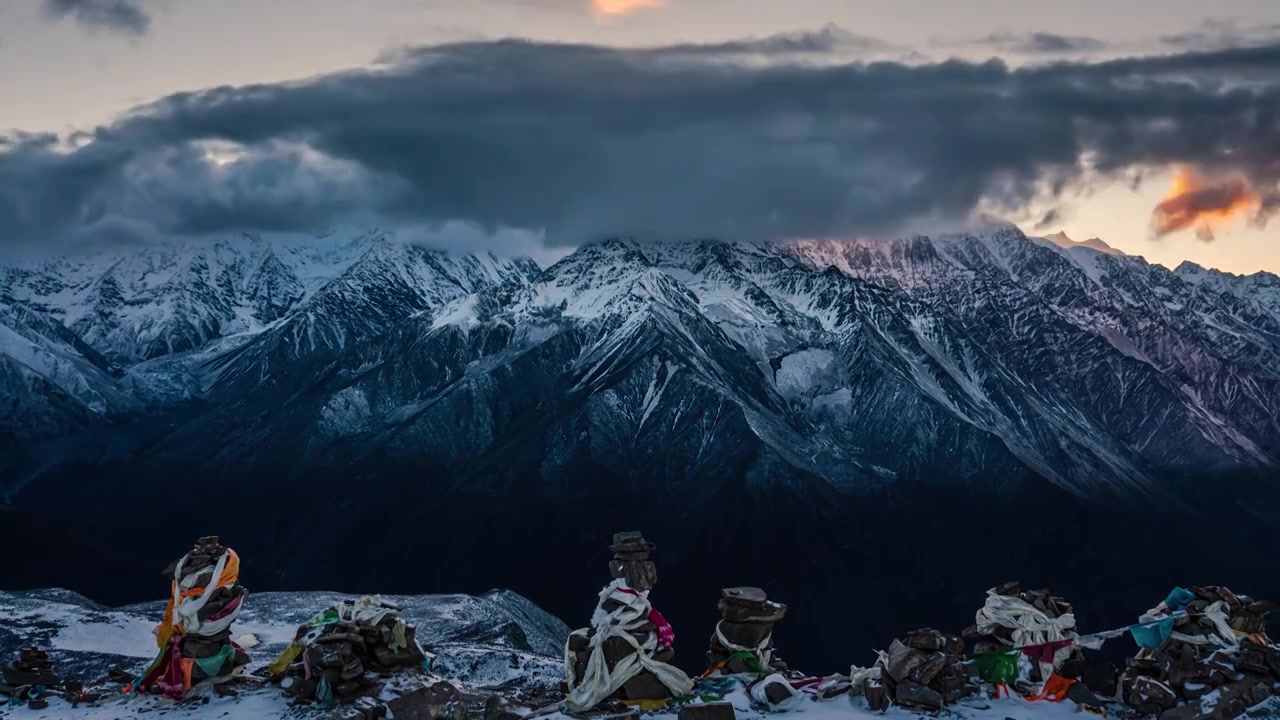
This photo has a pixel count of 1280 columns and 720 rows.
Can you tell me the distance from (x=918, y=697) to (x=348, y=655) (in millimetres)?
16342

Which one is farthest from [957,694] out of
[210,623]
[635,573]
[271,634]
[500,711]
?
[271,634]

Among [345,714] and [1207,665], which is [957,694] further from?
[345,714]

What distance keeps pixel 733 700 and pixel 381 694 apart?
1035 centimetres

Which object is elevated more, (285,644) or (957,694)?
(957,694)

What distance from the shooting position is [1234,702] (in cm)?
3472

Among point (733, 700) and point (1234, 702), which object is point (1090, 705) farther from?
point (733, 700)

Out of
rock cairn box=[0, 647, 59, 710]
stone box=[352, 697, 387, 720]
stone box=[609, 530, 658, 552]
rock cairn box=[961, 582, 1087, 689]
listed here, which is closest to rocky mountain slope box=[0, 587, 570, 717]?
rock cairn box=[0, 647, 59, 710]

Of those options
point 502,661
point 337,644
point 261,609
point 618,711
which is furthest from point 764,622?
point 261,609

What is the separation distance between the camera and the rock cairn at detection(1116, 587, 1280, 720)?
34.9 metres

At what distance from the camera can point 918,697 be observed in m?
35.8

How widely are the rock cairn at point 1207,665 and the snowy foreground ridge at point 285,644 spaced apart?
90 cm

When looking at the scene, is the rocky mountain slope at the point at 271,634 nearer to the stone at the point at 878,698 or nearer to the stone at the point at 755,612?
the stone at the point at 755,612

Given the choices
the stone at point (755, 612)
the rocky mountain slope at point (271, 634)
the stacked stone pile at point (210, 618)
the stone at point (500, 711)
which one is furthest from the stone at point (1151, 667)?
the rocky mountain slope at point (271, 634)

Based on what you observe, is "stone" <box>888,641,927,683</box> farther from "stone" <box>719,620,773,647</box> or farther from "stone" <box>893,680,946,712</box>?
"stone" <box>719,620,773,647</box>
